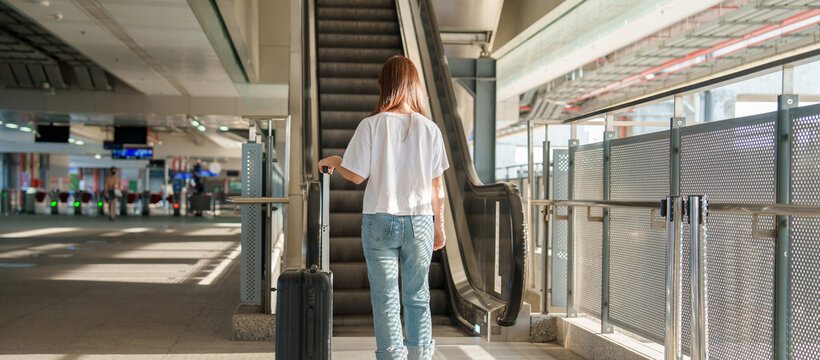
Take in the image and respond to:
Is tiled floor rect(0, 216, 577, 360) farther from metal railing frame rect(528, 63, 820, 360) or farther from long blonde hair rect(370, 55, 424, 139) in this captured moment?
long blonde hair rect(370, 55, 424, 139)

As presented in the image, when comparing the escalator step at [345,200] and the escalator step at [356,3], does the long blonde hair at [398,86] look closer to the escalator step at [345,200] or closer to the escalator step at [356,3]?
the escalator step at [345,200]

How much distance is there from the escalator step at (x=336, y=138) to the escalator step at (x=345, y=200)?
2.66 ft

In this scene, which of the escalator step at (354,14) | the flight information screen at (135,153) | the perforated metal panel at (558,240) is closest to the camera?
the perforated metal panel at (558,240)

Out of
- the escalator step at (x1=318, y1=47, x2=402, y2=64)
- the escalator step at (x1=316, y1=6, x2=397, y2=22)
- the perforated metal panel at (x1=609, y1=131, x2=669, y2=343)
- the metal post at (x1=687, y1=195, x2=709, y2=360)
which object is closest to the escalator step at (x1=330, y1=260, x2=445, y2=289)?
the perforated metal panel at (x1=609, y1=131, x2=669, y2=343)

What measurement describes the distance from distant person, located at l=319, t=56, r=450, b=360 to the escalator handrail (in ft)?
2.94

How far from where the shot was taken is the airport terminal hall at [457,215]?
311cm

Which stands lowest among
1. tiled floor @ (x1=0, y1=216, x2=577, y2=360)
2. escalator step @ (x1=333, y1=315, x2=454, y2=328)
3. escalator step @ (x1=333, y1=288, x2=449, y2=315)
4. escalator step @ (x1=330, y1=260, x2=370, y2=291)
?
tiled floor @ (x1=0, y1=216, x2=577, y2=360)

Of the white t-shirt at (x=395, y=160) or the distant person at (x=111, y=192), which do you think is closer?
the white t-shirt at (x=395, y=160)

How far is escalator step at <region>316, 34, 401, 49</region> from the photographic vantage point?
8531mm

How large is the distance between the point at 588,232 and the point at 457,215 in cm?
110

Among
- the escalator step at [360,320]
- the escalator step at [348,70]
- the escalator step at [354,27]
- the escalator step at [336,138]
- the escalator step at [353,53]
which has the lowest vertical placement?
the escalator step at [360,320]

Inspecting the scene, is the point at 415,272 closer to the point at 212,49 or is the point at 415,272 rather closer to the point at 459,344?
the point at 459,344

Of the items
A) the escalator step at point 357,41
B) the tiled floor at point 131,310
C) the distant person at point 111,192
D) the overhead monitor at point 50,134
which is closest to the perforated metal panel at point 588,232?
the tiled floor at point 131,310

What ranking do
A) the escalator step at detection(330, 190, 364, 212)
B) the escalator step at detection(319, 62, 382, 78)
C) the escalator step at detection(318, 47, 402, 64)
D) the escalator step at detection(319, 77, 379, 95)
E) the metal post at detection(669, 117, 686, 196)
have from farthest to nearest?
the escalator step at detection(318, 47, 402, 64)
the escalator step at detection(319, 62, 382, 78)
the escalator step at detection(319, 77, 379, 95)
the escalator step at detection(330, 190, 364, 212)
the metal post at detection(669, 117, 686, 196)
